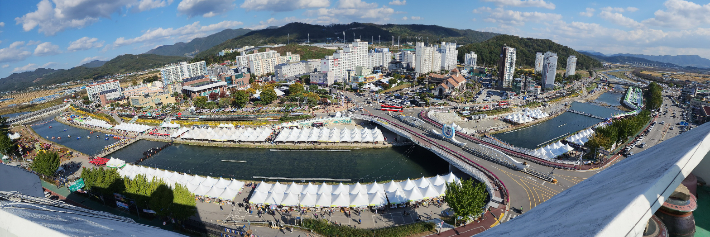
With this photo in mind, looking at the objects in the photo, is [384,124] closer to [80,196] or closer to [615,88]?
[80,196]

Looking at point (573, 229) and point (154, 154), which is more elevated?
point (573, 229)

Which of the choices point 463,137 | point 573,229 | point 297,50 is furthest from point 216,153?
point 297,50

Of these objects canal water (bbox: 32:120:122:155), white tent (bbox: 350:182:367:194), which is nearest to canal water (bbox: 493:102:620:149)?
white tent (bbox: 350:182:367:194)

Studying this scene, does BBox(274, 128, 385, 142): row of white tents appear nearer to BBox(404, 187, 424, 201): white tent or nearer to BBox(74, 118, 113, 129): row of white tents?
BBox(404, 187, 424, 201): white tent

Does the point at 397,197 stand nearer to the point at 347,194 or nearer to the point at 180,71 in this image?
the point at 347,194

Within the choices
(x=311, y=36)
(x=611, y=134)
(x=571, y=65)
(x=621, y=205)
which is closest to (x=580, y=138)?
(x=611, y=134)

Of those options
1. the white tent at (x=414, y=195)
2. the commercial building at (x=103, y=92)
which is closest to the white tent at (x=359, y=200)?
the white tent at (x=414, y=195)

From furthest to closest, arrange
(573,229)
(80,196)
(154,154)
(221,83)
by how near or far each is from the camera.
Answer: (221,83), (154,154), (80,196), (573,229)

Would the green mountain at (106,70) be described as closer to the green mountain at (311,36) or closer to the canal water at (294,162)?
the green mountain at (311,36)
